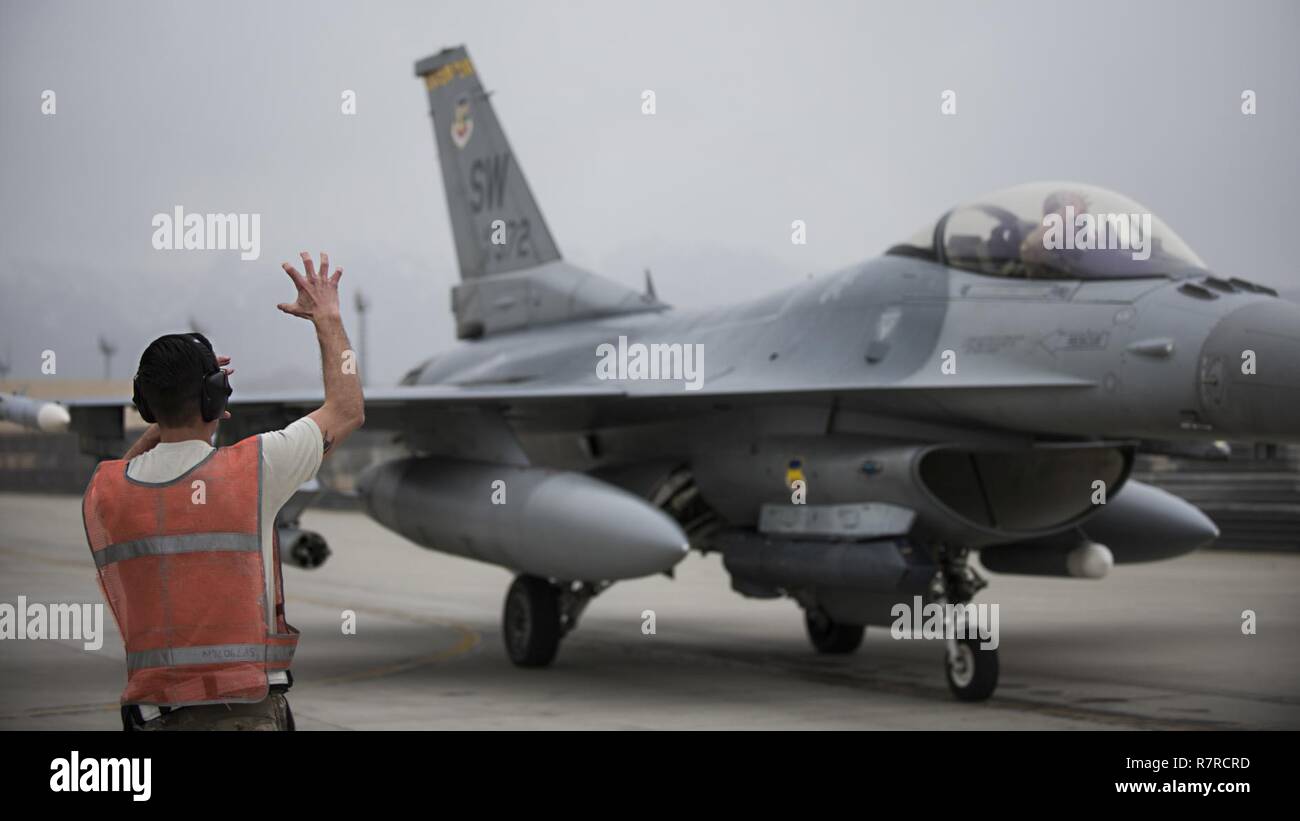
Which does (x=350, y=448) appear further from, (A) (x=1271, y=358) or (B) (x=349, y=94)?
(A) (x=1271, y=358)

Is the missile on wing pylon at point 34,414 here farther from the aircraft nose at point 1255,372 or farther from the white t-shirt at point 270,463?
the aircraft nose at point 1255,372

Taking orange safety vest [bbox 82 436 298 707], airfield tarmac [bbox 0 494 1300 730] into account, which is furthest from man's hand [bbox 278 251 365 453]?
airfield tarmac [bbox 0 494 1300 730]

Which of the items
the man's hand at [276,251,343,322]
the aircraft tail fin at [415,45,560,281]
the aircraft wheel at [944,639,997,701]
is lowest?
the aircraft wheel at [944,639,997,701]

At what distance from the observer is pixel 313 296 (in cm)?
312

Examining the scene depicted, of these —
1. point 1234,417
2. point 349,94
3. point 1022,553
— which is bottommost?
point 1022,553

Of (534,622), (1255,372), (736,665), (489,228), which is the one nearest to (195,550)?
(1255,372)

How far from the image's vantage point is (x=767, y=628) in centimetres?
1335

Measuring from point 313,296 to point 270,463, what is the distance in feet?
1.24

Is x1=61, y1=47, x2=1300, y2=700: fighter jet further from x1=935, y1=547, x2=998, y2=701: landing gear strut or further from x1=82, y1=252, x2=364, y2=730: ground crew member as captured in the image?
x1=82, y1=252, x2=364, y2=730: ground crew member

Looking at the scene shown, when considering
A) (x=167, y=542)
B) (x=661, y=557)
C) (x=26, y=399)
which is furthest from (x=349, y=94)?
(x=167, y=542)

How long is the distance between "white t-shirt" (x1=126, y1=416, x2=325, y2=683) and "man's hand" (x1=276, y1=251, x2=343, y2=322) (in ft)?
0.76

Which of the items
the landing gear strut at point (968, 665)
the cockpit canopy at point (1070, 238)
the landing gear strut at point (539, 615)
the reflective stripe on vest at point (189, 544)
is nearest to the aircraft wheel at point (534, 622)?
the landing gear strut at point (539, 615)

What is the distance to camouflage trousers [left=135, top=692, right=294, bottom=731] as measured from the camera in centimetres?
298
